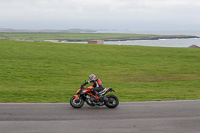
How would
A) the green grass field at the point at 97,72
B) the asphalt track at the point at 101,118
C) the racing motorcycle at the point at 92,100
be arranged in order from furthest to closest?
the green grass field at the point at 97,72
the racing motorcycle at the point at 92,100
the asphalt track at the point at 101,118

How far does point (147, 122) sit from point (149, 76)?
48.0 ft

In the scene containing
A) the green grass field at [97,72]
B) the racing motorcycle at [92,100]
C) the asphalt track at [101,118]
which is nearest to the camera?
the asphalt track at [101,118]

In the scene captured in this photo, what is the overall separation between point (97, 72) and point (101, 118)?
15.2m

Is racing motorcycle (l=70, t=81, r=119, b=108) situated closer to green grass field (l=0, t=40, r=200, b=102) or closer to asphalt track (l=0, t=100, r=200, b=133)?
asphalt track (l=0, t=100, r=200, b=133)

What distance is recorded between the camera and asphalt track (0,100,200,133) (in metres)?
9.39

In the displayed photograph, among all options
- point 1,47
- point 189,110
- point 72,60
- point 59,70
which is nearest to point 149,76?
point 59,70

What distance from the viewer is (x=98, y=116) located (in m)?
11.1

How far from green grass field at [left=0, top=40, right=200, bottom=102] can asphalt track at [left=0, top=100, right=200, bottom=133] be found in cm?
236

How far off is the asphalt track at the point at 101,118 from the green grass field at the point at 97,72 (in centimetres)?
236

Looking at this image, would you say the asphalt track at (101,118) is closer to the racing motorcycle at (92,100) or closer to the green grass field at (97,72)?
the racing motorcycle at (92,100)

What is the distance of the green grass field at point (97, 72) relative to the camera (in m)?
16.9

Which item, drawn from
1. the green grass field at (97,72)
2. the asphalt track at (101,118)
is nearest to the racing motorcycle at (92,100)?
the asphalt track at (101,118)

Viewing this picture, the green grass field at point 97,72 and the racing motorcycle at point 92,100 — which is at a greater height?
the racing motorcycle at point 92,100

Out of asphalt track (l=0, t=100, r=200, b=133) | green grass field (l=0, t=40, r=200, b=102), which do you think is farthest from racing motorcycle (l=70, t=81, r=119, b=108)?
green grass field (l=0, t=40, r=200, b=102)
